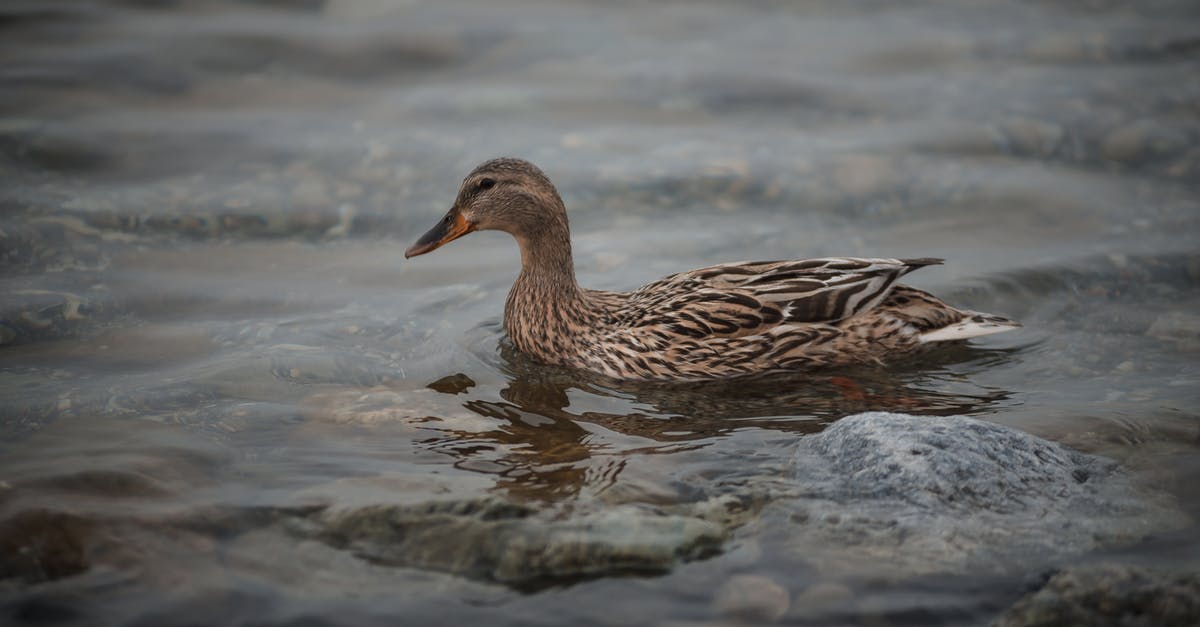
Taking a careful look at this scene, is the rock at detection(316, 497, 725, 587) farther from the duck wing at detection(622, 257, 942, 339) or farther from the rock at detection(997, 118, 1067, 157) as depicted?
the rock at detection(997, 118, 1067, 157)

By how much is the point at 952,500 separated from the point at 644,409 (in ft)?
6.72

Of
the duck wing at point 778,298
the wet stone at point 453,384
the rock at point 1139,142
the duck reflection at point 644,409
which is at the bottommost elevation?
the duck reflection at point 644,409

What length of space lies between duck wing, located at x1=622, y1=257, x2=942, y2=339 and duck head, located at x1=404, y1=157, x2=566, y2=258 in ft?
3.19

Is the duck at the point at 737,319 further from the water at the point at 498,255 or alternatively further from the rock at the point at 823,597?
the rock at the point at 823,597

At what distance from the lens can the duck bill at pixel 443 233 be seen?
23.8 feet

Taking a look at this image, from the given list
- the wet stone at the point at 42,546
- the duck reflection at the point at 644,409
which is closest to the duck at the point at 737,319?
the duck reflection at the point at 644,409

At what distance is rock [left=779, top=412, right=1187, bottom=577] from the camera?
15.3 ft

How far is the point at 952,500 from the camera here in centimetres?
494

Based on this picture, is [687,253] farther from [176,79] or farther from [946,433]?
[176,79]

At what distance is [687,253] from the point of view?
8.61 m

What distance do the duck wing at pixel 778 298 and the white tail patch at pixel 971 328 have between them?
15.6 inches

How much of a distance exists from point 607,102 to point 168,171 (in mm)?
4057

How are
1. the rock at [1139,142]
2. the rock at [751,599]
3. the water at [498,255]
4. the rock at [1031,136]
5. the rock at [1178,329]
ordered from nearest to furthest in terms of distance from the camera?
the rock at [751,599]
the water at [498,255]
the rock at [1178,329]
the rock at [1139,142]
the rock at [1031,136]

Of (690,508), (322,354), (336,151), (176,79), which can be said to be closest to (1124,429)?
(690,508)
